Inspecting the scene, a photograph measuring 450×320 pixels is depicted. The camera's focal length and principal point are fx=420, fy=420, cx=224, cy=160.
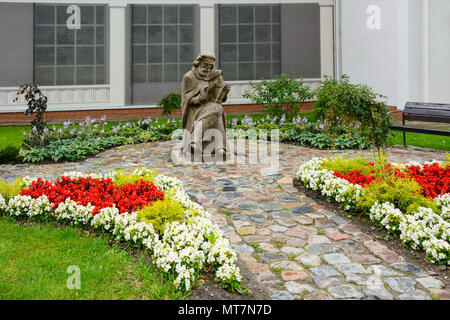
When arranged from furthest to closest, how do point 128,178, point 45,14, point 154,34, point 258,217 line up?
point 154,34 → point 45,14 → point 128,178 → point 258,217

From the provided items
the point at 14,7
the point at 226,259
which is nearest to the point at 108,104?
the point at 14,7

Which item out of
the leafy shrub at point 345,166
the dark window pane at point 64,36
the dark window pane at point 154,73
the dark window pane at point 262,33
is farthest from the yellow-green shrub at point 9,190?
the dark window pane at point 262,33

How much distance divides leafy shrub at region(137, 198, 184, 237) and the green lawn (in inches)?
16.3

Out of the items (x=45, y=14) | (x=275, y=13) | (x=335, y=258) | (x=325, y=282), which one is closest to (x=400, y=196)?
(x=335, y=258)

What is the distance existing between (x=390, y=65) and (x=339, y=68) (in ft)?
10.2

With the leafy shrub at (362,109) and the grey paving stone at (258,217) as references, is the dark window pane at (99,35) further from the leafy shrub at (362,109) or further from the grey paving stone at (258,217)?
the grey paving stone at (258,217)

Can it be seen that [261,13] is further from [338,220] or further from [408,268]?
[408,268]

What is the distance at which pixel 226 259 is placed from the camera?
3.50m

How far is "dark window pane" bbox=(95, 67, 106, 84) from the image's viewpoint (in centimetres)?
1647

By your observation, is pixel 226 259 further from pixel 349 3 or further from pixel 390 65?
pixel 349 3

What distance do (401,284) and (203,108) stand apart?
552 centimetres

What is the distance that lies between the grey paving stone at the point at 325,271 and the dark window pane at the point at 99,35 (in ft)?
49.2

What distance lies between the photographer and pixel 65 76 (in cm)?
1609

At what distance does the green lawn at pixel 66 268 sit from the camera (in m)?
3.18
